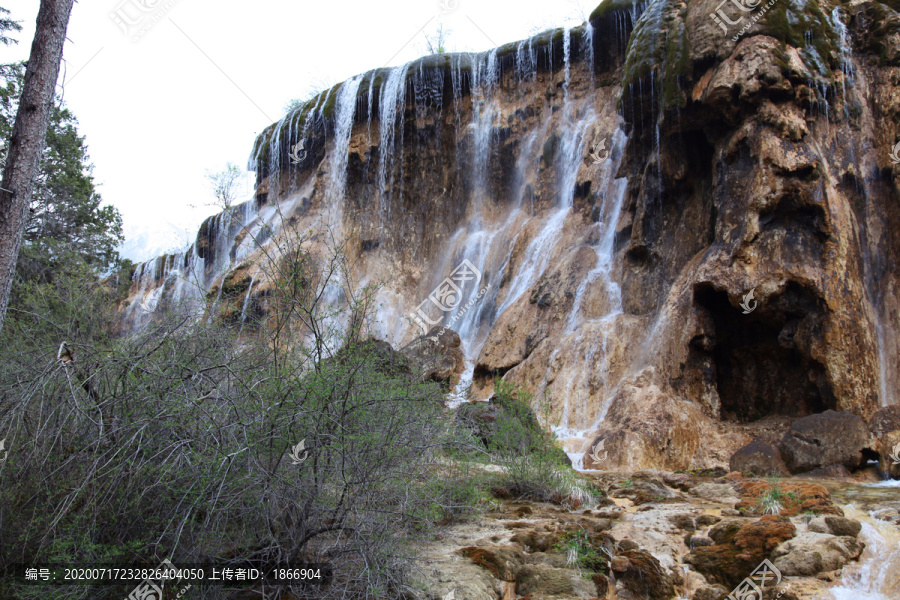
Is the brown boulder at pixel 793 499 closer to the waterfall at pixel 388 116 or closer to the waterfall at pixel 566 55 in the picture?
the waterfall at pixel 566 55

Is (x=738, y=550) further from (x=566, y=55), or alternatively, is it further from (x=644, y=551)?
(x=566, y=55)

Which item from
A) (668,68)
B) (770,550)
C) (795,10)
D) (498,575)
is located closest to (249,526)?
(498,575)

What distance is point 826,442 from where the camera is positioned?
8.32 m

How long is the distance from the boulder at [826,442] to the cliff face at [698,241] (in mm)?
991

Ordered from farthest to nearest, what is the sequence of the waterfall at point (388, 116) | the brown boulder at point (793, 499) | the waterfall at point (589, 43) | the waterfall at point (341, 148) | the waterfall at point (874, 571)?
the waterfall at point (341, 148) → the waterfall at point (388, 116) → the waterfall at point (589, 43) → the brown boulder at point (793, 499) → the waterfall at point (874, 571)

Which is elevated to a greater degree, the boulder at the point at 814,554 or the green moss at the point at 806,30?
the green moss at the point at 806,30

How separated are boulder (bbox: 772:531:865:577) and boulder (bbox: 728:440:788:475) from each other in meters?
3.97

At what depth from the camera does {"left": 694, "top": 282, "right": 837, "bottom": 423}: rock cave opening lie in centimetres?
1006

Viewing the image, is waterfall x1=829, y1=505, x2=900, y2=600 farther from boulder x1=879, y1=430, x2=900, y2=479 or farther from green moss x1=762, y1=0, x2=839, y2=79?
green moss x1=762, y1=0, x2=839, y2=79

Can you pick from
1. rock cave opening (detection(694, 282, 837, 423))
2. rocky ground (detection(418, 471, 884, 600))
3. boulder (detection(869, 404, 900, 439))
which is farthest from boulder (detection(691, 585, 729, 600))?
rock cave opening (detection(694, 282, 837, 423))

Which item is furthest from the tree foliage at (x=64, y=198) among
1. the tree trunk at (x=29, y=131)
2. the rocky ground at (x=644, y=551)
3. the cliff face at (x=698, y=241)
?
the rocky ground at (x=644, y=551)

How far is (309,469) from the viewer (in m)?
3.67

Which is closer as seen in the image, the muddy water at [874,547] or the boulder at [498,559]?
the muddy water at [874,547]

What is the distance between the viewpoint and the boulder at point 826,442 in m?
8.12
